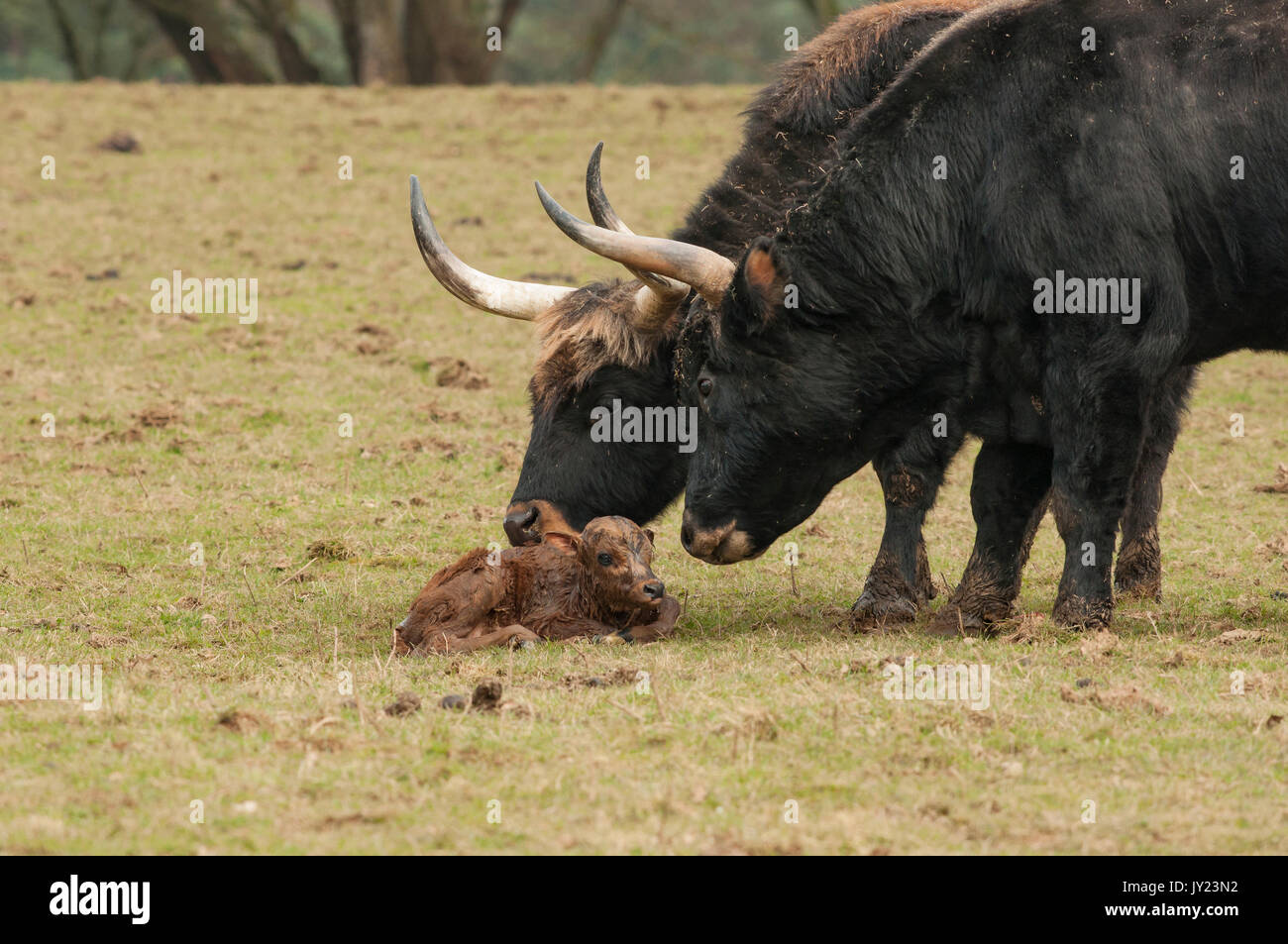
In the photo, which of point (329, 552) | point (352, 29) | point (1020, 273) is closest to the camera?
point (1020, 273)

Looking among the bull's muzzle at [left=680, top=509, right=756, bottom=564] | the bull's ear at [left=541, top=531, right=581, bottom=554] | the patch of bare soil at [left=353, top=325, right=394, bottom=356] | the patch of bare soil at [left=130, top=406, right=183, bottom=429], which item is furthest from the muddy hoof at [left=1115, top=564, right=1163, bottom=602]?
the patch of bare soil at [left=353, top=325, right=394, bottom=356]

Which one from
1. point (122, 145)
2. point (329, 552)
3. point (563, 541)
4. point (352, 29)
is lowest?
point (329, 552)

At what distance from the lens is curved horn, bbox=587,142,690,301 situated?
262 inches

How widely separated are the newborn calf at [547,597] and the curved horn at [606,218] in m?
1.01

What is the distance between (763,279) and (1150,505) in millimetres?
2492

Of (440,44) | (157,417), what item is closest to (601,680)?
(157,417)

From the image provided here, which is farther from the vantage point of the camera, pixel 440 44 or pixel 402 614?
pixel 440 44

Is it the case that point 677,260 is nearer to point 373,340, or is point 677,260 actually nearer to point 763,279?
point 763,279

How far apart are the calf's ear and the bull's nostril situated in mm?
1420

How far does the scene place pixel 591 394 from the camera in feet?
23.0

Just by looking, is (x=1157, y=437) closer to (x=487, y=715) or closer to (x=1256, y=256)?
(x=1256, y=256)

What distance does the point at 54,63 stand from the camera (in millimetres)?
35469

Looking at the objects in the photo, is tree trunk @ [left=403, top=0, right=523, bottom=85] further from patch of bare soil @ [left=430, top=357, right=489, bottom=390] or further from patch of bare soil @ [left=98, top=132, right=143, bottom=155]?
patch of bare soil @ [left=430, top=357, right=489, bottom=390]
